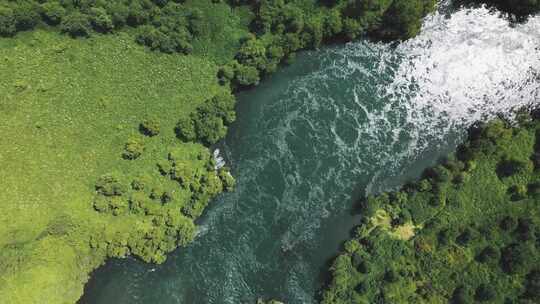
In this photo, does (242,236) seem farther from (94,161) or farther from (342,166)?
(94,161)

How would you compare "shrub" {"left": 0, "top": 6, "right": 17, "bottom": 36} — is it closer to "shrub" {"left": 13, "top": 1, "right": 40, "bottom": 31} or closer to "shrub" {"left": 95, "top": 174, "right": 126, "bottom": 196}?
"shrub" {"left": 13, "top": 1, "right": 40, "bottom": 31}

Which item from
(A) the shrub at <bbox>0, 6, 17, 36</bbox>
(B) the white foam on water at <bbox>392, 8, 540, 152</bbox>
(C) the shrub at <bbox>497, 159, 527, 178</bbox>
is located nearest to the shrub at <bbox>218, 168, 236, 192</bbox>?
(B) the white foam on water at <bbox>392, 8, 540, 152</bbox>

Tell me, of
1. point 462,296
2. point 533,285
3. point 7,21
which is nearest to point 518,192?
point 533,285

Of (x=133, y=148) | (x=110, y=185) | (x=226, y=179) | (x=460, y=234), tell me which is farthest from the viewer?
(x=226, y=179)

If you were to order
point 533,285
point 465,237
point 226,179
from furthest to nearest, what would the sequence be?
point 226,179 < point 465,237 < point 533,285

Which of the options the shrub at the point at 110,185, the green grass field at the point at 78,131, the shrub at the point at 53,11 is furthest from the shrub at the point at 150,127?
the shrub at the point at 53,11

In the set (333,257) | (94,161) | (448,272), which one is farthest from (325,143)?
(94,161)

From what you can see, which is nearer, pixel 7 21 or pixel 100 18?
pixel 7 21

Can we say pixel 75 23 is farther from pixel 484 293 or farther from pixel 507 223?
pixel 484 293
